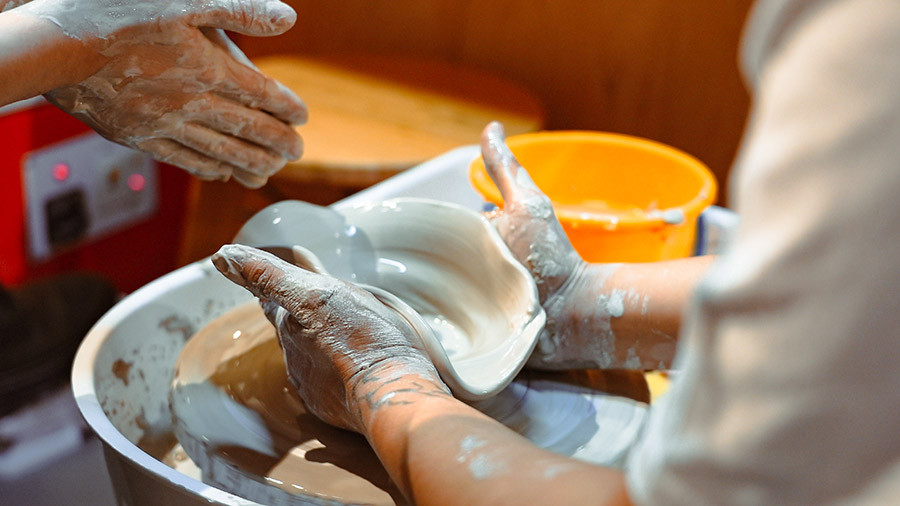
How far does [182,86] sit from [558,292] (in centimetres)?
47

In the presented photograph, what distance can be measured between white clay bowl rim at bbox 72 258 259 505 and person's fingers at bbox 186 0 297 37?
311 mm

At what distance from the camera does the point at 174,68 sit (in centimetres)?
90

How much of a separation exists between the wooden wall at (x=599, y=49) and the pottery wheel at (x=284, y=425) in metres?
1.21

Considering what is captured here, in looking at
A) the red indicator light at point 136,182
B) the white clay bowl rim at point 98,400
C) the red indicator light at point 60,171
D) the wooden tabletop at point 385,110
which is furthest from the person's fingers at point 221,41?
the red indicator light at point 136,182

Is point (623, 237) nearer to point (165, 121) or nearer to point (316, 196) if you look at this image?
point (165, 121)

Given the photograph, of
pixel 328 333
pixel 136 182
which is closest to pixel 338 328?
pixel 328 333

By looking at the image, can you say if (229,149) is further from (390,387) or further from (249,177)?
(390,387)

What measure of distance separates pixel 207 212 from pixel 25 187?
411 mm

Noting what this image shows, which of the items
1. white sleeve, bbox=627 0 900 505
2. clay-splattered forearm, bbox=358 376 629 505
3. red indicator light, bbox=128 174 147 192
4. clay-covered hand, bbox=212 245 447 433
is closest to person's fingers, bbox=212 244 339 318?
clay-covered hand, bbox=212 245 447 433

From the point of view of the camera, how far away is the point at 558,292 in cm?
95

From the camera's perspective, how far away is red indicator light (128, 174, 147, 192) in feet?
7.00

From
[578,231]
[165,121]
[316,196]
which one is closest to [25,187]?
[316,196]

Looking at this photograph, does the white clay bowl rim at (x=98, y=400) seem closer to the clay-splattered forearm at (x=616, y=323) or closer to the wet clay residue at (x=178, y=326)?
the wet clay residue at (x=178, y=326)

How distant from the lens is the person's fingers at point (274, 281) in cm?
72
